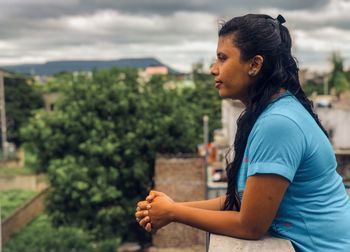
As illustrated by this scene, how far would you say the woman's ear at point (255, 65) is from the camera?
5.79 ft

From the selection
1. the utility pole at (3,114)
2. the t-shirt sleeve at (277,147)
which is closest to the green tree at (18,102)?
the utility pole at (3,114)

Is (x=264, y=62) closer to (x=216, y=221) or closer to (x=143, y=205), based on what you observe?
(x=216, y=221)

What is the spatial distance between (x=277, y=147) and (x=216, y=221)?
1.11ft

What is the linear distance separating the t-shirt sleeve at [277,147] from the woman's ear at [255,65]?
0.60 ft

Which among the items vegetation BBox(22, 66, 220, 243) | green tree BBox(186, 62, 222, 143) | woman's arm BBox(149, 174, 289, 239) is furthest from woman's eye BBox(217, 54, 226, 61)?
green tree BBox(186, 62, 222, 143)

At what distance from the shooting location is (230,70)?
180 centimetres

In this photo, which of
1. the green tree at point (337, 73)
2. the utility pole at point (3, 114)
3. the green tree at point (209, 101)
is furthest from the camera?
the green tree at point (337, 73)

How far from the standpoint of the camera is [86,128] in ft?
54.8

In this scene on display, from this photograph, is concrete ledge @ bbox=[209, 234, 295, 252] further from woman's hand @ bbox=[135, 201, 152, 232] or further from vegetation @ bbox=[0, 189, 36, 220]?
vegetation @ bbox=[0, 189, 36, 220]

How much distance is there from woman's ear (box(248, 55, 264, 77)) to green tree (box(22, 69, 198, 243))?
46.7 feet

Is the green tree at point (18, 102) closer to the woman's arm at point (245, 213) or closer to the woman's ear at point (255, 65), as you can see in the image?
the woman's arm at point (245, 213)

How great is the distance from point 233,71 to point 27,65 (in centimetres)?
15852

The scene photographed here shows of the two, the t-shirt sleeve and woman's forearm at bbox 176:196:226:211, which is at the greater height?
the t-shirt sleeve

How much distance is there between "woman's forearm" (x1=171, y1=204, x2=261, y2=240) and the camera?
1709 mm
